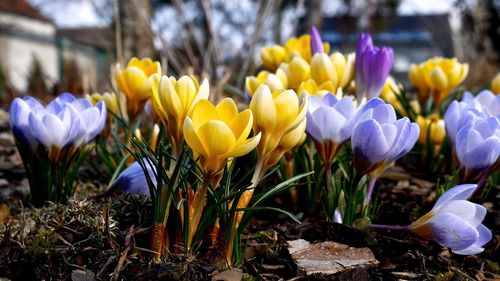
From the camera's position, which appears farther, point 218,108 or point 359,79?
point 359,79

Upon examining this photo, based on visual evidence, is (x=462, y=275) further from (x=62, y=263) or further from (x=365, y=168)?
(x=62, y=263)

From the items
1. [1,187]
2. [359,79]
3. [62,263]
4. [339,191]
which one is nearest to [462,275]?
[339,191]

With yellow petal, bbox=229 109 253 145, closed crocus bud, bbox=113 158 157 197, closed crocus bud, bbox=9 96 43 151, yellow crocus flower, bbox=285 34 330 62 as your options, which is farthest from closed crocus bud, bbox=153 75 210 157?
yellow crocus flower, bbox=285 34 330 62

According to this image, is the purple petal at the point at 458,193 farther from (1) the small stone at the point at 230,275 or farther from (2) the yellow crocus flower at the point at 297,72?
(2) the yellow crocus flower at the point at 297,72

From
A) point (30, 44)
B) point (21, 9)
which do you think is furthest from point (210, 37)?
point (21, 9)

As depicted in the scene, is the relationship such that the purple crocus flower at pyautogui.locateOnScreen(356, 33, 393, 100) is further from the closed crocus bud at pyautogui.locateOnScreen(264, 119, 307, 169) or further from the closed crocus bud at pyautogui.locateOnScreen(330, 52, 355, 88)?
the closed crocus bud at pyautogui.locateOnScreen(264, 119, 307, 169)
